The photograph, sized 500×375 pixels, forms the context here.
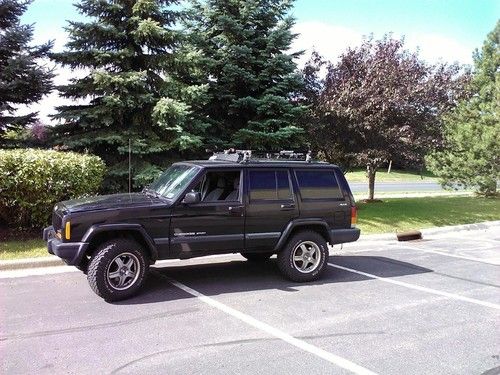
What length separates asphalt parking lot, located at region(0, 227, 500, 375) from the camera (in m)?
4.29

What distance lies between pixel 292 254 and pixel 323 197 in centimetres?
106

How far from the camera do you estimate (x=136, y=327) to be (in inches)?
202

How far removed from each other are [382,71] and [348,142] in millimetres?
2356

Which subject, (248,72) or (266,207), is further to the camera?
(248,72)

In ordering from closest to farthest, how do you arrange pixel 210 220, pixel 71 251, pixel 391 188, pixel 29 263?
pixel 71 251 < pixel 210 220 < pixel 29 263 < pixel 391 188

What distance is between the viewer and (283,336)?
16.3 ft

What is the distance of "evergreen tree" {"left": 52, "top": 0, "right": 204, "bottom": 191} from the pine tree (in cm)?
63

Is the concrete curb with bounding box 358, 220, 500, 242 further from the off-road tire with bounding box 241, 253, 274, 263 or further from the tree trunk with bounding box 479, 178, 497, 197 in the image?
the tree trunk with bounding box 479, 178, 497, 197

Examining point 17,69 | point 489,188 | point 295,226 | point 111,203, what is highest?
point 17,69

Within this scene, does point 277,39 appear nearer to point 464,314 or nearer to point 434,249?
point 434,249

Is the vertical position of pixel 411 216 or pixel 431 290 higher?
pixel 411 216

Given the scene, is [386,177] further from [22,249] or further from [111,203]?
[111,203]

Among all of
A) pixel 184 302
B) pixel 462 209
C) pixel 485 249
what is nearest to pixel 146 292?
pixel 184 302

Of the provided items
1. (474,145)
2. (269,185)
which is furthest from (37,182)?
(474,145)
